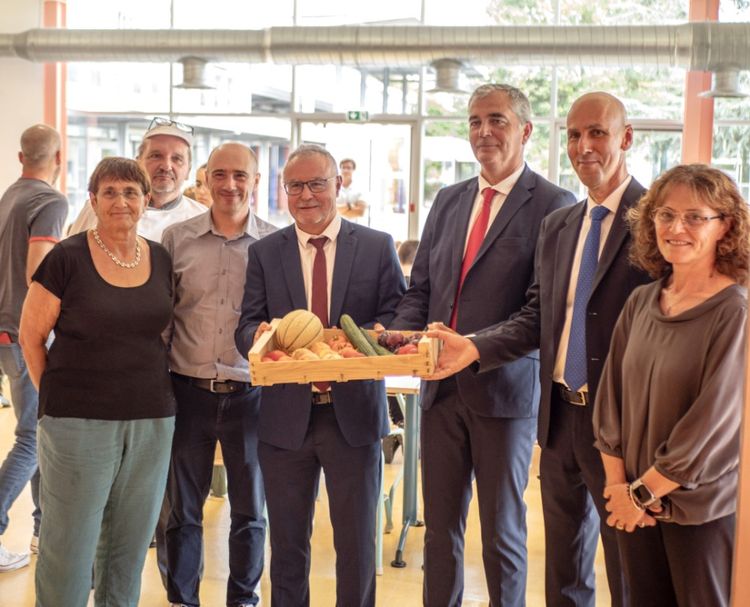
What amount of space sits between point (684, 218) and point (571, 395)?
26.5 inches

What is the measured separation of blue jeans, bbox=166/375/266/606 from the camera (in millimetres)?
3295

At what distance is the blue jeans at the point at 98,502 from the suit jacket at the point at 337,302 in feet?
1.27

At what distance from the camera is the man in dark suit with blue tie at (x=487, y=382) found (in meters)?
2.91

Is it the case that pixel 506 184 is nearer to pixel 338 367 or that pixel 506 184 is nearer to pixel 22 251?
pixel 338 367

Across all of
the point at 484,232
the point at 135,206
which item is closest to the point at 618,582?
the point at 484,232

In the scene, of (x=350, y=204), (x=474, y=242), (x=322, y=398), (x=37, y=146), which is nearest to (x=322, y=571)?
(x=322, y=398)

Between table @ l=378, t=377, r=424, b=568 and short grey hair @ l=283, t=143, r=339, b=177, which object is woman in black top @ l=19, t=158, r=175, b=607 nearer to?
short grey hair @ l=283, t=143, r=339, b=177

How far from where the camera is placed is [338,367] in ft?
8.10

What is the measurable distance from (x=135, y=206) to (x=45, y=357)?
560mm

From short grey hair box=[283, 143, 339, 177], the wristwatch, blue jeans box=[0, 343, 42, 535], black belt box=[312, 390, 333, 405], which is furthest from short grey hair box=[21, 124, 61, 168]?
the wristwatch

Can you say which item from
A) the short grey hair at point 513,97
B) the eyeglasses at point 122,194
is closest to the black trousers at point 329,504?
the eyeglasses at point 122,194

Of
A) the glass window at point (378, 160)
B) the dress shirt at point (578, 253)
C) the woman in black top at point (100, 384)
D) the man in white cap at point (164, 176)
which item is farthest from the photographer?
the glass window at point (378, 160)

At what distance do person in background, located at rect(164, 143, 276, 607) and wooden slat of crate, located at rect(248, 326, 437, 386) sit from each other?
76 cm

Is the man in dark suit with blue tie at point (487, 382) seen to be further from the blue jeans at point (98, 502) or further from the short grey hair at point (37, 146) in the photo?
the short grey hair at point (37, 146)
